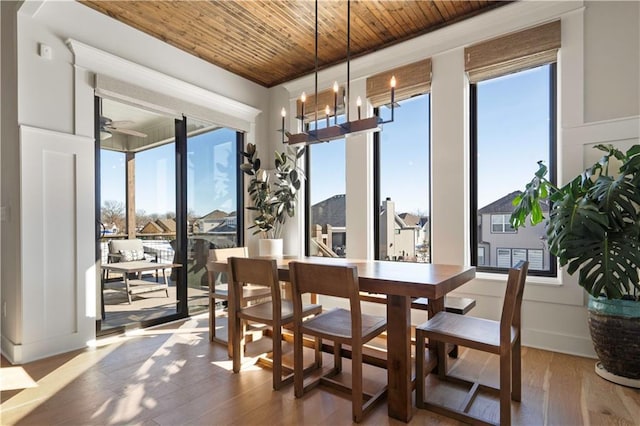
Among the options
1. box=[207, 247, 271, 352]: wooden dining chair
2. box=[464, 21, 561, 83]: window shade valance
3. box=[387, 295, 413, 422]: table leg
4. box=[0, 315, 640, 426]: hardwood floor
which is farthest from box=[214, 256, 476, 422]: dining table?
box=[464, 21, 561, 83]: window shade valance

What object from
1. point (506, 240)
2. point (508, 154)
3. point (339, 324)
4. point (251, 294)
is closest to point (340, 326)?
point (339, 324)

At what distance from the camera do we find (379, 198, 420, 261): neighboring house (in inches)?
149

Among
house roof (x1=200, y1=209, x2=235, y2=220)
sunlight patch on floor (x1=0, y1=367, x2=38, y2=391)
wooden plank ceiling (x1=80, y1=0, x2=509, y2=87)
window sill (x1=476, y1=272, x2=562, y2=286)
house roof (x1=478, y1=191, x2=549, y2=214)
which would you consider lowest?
sunlight patch on floor (x1=0, y1=367, x2=38, y2=391)

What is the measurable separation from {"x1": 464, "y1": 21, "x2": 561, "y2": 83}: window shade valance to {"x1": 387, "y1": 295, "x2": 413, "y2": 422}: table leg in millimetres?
2514

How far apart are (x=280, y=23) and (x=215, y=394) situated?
10.9 feet

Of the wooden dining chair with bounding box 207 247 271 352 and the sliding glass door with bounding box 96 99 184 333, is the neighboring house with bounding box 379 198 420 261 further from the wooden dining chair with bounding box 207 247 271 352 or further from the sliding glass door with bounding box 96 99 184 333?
the sliding glass door with bounding box 96 99 184 333

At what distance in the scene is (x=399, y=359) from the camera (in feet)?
6.08

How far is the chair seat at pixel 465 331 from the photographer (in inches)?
67.8

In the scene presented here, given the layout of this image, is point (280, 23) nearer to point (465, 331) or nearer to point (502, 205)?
point (502, 205)

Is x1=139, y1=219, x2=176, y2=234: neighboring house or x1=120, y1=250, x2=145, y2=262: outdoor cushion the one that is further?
x1=139, y1=219, x2=176, y2=234: neighboring house

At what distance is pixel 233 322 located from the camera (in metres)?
2.50

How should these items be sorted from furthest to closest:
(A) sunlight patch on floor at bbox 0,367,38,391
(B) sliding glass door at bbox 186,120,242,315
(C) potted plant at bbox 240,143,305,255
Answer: (C) potted plant at bbox 240,143,305,255 → (B) sliding glass door at bbox 186,120,242,315 → (A) sunlight patch on floor at bbox 0,367,38,391

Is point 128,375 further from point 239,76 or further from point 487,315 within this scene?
point 239,76

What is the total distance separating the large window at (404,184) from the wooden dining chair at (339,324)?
181 cm
